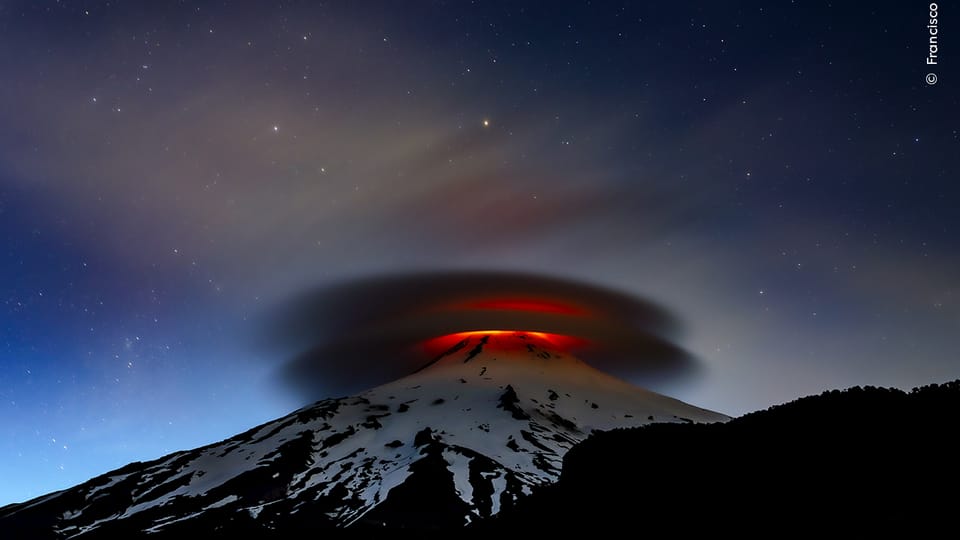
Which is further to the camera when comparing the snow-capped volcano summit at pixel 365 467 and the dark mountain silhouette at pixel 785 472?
the snow-capped volcano summit at pixel 365 467

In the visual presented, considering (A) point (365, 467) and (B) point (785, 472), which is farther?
(A) point (365, 467)

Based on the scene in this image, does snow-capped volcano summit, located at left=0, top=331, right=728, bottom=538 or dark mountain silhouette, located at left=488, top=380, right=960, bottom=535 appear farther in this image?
snow-capped volcano summit, located at left=0, top=331, right=728, bottom=538

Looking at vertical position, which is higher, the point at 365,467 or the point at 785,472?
the point at 365,467

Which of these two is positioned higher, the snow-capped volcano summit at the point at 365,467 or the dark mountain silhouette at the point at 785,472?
the snow-capped volcano summit at the point at 365,467

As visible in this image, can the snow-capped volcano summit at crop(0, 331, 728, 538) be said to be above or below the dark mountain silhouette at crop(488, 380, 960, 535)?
above
